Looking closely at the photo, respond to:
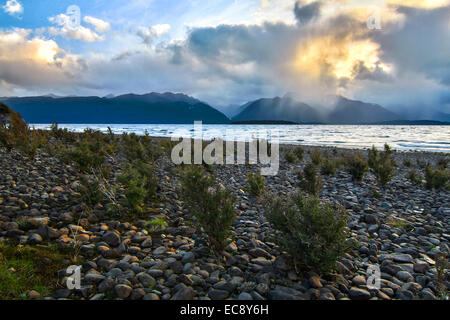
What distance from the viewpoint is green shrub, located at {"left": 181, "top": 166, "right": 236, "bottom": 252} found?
423 centimetres

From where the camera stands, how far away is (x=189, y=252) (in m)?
4.06

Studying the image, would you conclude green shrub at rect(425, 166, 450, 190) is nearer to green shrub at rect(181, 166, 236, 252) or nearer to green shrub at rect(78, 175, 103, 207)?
green shrub at rect(181, 166, 236, 252)

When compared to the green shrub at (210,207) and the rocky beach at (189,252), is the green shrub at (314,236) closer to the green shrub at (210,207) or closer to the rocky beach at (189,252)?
the rocky beach at (189,252)

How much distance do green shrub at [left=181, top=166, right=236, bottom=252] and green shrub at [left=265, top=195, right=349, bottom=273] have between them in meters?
0.90

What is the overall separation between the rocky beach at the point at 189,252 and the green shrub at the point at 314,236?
219 millimetres

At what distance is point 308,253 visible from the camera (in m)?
3.46

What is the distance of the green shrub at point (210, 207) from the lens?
4.23m

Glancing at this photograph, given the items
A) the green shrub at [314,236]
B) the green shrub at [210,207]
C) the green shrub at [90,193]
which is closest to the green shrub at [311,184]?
the green shrub at [314,236]

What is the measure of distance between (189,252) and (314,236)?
6.65 ft

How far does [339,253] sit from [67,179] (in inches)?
335

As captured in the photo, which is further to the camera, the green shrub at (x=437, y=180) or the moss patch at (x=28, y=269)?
the green shrub at (x=437, y=180)
